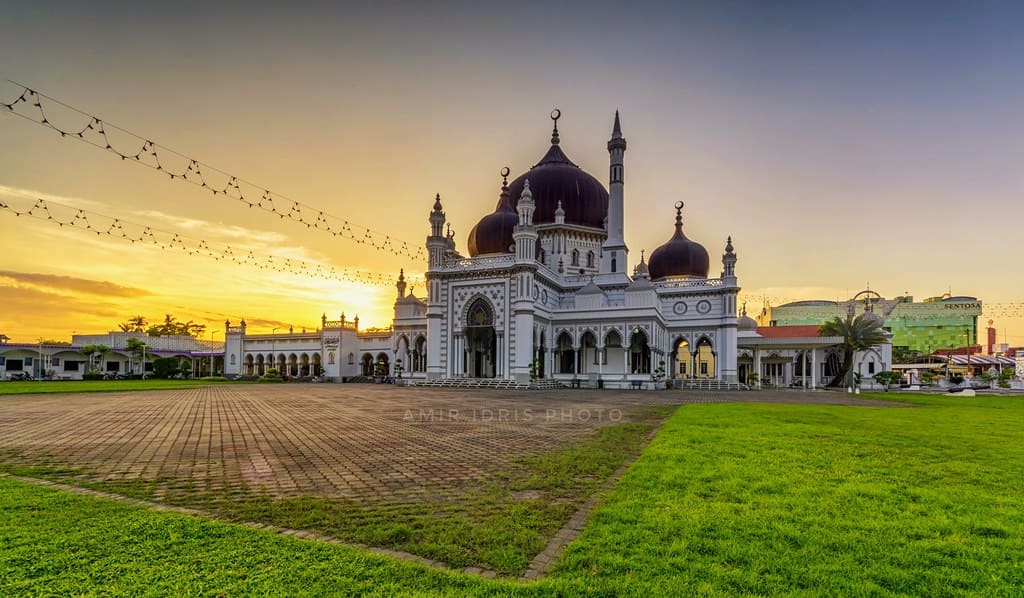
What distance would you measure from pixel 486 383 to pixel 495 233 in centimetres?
1275

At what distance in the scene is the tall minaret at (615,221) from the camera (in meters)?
44.1

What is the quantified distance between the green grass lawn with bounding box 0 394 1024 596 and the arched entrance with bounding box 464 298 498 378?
33.2 m

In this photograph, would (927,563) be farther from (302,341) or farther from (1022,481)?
(302,341)

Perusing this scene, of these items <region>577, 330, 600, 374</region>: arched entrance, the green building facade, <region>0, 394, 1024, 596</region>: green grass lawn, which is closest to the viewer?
<region>0, 394, 1024, 596</region>: green grass lawn

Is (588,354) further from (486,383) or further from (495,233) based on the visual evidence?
(495,233)

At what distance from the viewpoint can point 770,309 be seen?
336 ft

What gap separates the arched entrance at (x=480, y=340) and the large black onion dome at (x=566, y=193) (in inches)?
439

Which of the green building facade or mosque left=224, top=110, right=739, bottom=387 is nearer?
mosque left=224, top=110, right=739, bottom=387

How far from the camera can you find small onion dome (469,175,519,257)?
42.9m

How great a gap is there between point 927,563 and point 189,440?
1143 centimetres

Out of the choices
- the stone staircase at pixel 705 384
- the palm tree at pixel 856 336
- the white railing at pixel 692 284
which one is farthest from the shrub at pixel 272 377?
the palm tree at pixel 856 336

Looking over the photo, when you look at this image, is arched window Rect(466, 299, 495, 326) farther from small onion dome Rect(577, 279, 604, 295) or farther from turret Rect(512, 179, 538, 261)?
small onion dome Rect(577, 279, 604, 295)

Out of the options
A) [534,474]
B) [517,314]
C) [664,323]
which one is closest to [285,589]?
[534,474]

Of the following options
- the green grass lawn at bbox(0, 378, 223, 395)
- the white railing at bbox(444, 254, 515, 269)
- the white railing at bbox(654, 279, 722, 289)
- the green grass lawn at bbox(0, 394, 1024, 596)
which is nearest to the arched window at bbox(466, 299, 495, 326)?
the white railing at bbox(444, 254, 515, 269)
